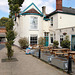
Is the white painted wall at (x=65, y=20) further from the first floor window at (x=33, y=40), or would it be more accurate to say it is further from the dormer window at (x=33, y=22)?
the first floor window at (x=33, y=40)

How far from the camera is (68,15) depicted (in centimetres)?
2011

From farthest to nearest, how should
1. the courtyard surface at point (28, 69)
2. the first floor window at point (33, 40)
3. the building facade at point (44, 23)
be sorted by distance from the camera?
the first floor window at point (33, 40), the building facade at point (44, 23), the courtyard surface at point (28, 69)

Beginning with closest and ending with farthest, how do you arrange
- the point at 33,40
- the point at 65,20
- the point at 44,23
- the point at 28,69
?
1. the point at 28,69
2. the point at 65,20
3. the point at 33,40
4. the point at 44,23

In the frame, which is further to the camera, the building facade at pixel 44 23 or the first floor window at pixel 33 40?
the first floor window at pixel 33 40

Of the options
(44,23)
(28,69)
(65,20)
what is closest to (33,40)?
(44,23)

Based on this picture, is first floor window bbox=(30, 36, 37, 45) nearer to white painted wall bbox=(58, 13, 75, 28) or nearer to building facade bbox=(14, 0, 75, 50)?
building facade bbox=(14, 0, 75, 50)

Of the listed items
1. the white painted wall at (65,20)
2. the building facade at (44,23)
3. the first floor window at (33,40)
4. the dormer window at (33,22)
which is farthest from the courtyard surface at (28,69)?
the dormer window at (33,22)

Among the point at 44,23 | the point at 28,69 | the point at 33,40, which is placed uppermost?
the point at 44,23

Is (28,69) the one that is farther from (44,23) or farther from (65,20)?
(44,23)

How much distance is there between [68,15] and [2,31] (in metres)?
35.6

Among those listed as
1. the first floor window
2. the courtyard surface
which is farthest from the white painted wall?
the courtyard surface

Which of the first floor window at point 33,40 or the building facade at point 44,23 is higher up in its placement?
the building facade at point 44,23

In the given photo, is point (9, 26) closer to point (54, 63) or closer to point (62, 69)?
point (54, 63)

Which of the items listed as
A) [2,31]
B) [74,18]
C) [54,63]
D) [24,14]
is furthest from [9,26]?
[2,31]
